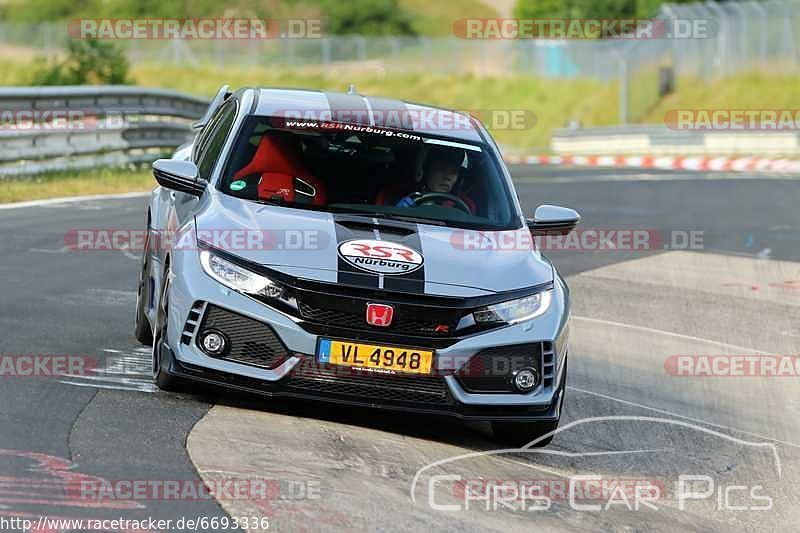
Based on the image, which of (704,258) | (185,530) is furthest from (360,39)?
(185,530)

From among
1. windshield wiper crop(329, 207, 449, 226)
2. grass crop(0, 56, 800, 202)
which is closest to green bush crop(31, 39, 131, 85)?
grass crop(0, 56, 800, 202)

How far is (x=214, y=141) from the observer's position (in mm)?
9359

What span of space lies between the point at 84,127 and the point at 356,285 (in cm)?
1529

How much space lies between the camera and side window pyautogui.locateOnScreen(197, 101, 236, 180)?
898 cm

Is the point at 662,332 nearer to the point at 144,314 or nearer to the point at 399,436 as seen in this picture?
the point at 144,314

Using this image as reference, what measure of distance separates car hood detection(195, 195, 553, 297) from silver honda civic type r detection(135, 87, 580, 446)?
0.01 meters

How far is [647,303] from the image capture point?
13.6 meters

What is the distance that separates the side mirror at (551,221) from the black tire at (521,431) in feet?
4.55

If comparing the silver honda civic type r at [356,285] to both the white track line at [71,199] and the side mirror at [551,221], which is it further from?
the white track line at [71,199]

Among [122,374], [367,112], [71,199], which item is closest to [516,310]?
[367,112]

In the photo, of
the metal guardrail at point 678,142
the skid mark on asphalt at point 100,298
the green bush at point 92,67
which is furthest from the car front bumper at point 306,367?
the metal guardrail at point 678,142

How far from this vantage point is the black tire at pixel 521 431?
7965mm

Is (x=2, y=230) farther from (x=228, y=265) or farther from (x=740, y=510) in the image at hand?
(x=740, y=510)

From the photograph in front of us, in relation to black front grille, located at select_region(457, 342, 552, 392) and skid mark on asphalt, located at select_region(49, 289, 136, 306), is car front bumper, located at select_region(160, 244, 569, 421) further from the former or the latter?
skid mark on asphalt, located at select_region(49, 289, 136, 306)
